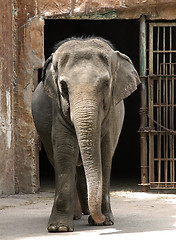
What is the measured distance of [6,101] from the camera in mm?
8891

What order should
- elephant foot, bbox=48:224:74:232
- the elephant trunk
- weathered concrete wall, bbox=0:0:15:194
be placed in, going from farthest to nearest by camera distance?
1. weathered concrete wall, bbox=0:0:15:194
2. elephant foot, bbox=48:224:74:232
3. the elephant trunk

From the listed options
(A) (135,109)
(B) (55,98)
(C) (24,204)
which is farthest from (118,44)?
(B) (55,98)

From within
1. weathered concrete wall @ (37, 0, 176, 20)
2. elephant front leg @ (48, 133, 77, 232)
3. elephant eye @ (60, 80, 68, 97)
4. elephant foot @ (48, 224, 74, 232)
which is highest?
weathered concrete wall @ (37, 0, 176, 20)

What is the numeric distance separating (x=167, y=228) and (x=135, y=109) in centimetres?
1136

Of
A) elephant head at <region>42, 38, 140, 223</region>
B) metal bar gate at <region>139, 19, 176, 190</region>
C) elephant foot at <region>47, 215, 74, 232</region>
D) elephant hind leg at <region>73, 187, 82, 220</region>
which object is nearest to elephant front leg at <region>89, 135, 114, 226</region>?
elephant head at <region>42, 38, 140, 223</region>

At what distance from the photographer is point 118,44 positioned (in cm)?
1586

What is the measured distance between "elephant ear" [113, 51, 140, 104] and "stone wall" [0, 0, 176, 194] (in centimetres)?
380

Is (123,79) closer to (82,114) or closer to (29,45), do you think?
(82,114)

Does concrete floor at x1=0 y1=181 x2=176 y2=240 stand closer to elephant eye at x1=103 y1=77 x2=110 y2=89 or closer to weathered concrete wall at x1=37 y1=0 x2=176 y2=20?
elephant eye at x1=103 y1=77 x2=110 y2=89

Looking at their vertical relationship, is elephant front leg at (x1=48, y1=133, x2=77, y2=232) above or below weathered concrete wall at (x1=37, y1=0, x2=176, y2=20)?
below

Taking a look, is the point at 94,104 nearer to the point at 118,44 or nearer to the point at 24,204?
the point at 24,204

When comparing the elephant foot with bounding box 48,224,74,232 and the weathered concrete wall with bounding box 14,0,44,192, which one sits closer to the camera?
the elephant foot with bounding box 48,224,74,232

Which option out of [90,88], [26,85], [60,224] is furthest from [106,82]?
[26,85]

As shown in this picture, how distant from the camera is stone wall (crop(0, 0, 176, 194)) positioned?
915 cm
